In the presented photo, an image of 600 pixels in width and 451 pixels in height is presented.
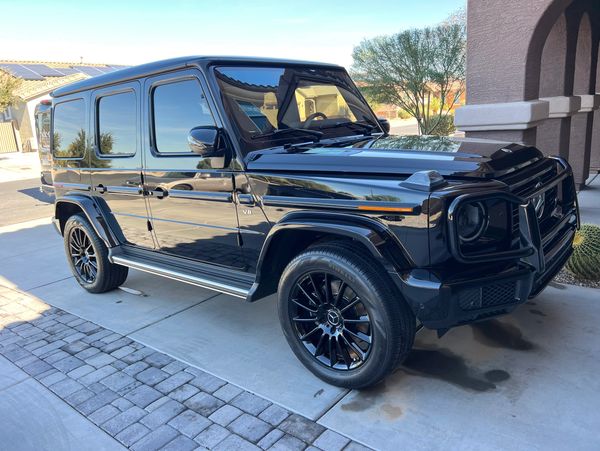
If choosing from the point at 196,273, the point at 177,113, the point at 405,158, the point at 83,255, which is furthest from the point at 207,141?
the point at 83,255

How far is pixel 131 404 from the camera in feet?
10.1

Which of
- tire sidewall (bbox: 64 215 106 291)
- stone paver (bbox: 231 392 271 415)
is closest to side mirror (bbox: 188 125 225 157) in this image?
stone paver (bbox: 231 392 271 415)

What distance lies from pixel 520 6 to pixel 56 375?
224 inches

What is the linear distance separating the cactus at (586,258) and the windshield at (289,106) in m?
2.15

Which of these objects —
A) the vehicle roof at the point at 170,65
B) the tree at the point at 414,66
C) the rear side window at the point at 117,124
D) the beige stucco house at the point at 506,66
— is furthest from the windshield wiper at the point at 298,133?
A: the tree at the point at 414,66

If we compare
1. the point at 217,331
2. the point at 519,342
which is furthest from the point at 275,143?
the point at 519,342

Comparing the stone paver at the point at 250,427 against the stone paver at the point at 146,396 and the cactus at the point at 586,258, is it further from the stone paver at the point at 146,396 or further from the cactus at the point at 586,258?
the cactus at the point at 586,258

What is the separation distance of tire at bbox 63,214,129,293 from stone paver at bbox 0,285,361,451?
2.24ft

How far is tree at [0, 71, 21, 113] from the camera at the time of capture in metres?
23.6

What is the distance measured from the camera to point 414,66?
10.5 meters

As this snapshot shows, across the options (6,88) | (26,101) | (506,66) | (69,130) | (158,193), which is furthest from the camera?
(26,101)

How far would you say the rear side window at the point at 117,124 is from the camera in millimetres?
4176

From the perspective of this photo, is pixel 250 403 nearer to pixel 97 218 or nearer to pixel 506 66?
pixel 97 218

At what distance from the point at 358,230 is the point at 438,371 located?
3.94ft
